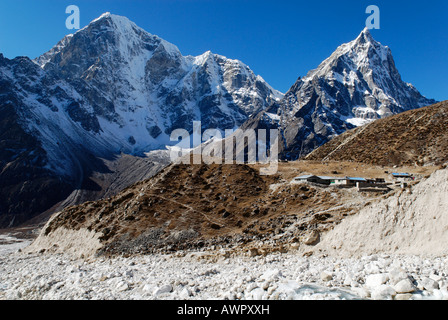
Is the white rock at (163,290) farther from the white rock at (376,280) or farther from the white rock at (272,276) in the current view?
the white rock at (376,280)

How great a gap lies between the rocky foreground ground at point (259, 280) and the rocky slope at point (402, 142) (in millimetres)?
73473

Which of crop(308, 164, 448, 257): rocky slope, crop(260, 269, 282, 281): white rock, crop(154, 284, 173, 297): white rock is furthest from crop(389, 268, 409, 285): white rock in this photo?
crop(154, 284, 173, 297): white rock

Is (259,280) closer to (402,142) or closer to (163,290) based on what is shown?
(163,290)

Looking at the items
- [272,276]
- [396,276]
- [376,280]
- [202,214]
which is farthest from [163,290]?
[202,214]

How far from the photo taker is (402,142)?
3787 inches

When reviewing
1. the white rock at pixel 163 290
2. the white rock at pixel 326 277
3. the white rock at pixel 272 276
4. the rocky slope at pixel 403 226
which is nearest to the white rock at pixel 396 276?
the white rock at pixel 326 277

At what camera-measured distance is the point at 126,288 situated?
74.5ft

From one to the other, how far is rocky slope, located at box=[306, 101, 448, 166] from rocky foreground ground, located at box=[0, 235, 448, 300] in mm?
73473

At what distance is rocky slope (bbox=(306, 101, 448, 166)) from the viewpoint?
8744 cm

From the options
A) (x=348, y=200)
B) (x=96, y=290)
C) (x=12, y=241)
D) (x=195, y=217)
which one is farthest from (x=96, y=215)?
(x=12, y=241)

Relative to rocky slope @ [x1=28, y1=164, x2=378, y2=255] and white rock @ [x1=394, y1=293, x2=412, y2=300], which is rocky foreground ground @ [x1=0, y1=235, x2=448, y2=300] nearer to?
white rock @ [x1=394, y1=293, x2=412, y2=300]
